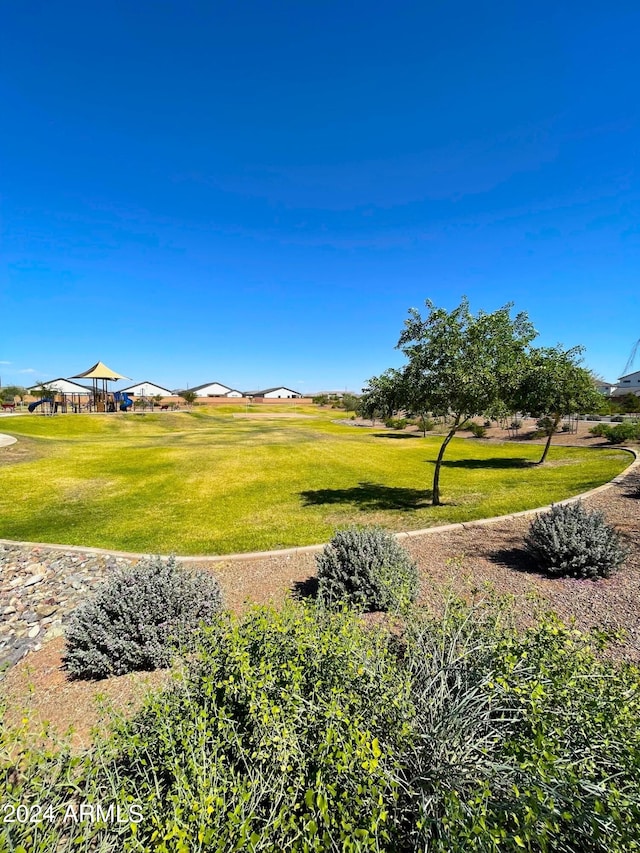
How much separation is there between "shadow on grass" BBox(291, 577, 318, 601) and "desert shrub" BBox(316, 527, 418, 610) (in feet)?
1.01

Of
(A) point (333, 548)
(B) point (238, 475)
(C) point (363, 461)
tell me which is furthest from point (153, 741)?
(C) point (363, 461)

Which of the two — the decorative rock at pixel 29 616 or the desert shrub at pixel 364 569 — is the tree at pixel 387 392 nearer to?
the desert shrub at pixel 364 569

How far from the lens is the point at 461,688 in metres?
2.83

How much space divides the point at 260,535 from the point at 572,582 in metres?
6.17

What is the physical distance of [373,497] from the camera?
12633 mm

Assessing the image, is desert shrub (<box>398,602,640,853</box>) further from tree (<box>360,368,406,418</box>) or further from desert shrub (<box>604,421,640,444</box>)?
desert shrub (<box>604,421,640,444</box>)

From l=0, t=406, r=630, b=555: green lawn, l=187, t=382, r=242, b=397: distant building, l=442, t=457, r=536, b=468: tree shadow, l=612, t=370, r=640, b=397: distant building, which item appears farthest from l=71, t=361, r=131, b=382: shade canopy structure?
l=612, t=370, r=640, b=397: distant building

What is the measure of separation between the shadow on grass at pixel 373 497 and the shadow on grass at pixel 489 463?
6.09 meters

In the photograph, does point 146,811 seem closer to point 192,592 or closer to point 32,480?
point 192,592

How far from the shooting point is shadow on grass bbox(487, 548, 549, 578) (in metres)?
6.26

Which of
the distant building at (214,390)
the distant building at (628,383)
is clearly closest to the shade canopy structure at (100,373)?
the distant building at (214,390)

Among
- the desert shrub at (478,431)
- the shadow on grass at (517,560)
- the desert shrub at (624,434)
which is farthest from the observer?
the desert shrub at (478,431)

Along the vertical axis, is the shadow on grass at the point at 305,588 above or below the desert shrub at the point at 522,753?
below

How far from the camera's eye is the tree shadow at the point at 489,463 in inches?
707
